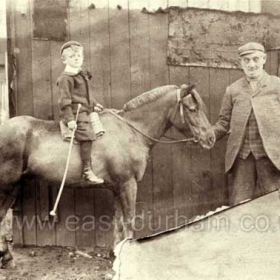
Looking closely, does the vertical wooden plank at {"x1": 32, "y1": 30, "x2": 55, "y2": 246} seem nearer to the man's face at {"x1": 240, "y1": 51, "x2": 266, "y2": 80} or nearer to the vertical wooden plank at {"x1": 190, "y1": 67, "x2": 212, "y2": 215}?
the vertical wooden plank at {"x1": 190, "y1": 67, "x2": 212, "y2": 215}

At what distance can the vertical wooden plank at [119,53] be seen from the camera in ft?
15.0

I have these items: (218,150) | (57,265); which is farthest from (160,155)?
(57,265)

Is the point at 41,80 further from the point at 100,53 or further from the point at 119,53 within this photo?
the point at 119,53

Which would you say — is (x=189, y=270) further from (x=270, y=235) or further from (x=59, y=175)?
(x=59, y=175)

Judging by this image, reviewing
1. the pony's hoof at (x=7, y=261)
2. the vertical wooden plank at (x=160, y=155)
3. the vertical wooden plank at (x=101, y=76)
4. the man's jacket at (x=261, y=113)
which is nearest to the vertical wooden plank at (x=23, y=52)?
A: the vertical wooden plank at (x=101, y=76)

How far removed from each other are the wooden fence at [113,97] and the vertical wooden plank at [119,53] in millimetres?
10

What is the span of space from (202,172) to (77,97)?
1.67 meters

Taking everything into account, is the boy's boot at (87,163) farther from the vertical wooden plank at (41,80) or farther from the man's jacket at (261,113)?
the man's jacket at (261,113)

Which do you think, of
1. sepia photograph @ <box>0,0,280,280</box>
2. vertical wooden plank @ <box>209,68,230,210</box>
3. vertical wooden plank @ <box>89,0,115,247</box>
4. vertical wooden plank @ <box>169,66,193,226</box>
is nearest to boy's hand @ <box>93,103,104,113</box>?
sepia photograph @ <box>0,0,280,280</box>

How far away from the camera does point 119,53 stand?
461 centimetres

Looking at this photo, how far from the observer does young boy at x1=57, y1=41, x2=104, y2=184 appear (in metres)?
3.89

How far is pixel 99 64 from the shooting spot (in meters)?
4.60

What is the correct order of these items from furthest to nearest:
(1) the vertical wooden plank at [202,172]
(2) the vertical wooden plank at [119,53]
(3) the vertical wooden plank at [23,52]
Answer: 1. (1) the vertical wooden plank at [202,172]
2. (2) the vertical wooden plank at [119,53]
3. (3) the vertical wooden plank at [23,52]

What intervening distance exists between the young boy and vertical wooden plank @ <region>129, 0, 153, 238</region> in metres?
0.77
